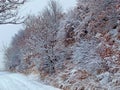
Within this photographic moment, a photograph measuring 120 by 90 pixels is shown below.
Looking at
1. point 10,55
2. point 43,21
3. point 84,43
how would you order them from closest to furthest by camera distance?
1. point 84,43
2. point 43,21
3. point 10,55

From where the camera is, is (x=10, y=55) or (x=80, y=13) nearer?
(x=80, y=13)

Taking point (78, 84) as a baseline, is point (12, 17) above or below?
above

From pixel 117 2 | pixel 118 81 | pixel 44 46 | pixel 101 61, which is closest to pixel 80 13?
pixel 44 46

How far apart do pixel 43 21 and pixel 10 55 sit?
68.5 ft

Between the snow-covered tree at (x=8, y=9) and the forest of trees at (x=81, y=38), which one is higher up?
the snow-covered tree at (x=8, y=9)

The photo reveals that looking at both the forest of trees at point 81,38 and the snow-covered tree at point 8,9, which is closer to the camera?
the snow-covered tree at point 8,9

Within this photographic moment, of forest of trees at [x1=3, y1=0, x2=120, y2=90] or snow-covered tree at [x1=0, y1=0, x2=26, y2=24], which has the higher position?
snow-covered tree at [x1=0, y1=0, x2=26, y2=24]

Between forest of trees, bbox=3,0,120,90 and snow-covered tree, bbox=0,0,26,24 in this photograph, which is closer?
snow-covered tree, bbox=0,0,26,24

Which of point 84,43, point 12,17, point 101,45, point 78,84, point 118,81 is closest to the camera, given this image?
point 12,17

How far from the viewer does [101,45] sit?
56.7ft

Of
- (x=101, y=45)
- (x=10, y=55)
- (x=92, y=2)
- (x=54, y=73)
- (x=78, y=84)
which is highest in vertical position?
(x=92, y=2)

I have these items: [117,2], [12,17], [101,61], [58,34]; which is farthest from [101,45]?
[58,34]

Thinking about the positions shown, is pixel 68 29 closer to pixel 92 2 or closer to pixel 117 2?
pixel 92 2

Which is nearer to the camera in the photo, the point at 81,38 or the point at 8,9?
the point at 8,9
